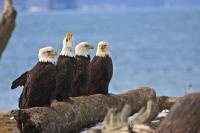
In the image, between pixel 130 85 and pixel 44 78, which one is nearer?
pixel 44 78

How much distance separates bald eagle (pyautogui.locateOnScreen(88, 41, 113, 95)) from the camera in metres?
11.4

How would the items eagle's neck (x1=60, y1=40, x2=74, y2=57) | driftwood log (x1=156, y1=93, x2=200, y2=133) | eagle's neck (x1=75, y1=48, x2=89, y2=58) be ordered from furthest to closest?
1. eagle's neck (x1=75, y1=48, x2=89, y2=58)
2. eagle's neck (x1=60, y1=40, x2=74, y2=57)
3. driftwood log (x1=156, y1=93, x2=200, y2=133)

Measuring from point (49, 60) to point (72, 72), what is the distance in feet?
2.02

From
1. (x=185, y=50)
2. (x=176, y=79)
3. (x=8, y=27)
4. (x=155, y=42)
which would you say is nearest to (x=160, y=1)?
(x=155, y=42)

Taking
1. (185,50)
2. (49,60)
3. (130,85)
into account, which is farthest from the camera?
(185,50)

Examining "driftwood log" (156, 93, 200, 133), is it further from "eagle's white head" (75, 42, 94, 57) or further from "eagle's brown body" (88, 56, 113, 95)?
"eagle's brown body" (88, 56, 113, 95)

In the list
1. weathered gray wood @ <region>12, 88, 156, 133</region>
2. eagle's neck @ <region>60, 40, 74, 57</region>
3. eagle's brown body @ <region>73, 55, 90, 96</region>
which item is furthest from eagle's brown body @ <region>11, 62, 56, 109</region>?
eagle's brown body @ <region>73, 55, 90, 96</region>

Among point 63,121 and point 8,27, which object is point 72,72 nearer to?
point 63,121

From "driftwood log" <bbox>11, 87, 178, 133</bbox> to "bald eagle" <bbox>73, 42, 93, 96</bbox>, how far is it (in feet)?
1.45

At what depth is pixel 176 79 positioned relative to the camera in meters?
29.6

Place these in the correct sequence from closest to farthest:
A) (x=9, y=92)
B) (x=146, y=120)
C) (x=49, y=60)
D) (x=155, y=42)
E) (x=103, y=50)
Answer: (x=146, y=120)
(x=49, y=60)
(x=103, y=50)
(x=9, y=92)
(x=155, y=42)

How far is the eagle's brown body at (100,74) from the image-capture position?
37.3 feet

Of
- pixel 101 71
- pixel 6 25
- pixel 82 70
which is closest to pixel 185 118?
pixel 82 70

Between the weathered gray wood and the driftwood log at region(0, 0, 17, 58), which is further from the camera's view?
the driftwood log at region(0, 0, 17, 58)
